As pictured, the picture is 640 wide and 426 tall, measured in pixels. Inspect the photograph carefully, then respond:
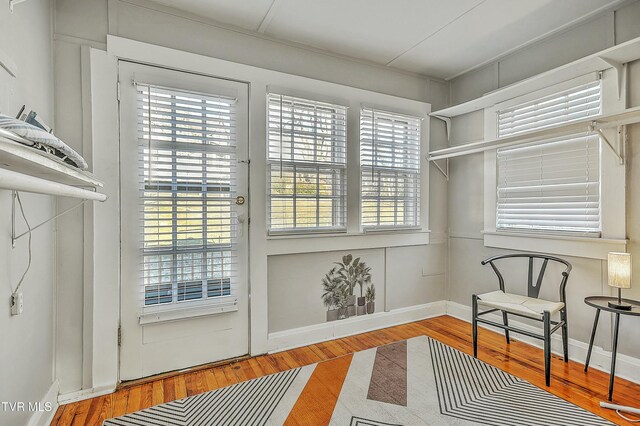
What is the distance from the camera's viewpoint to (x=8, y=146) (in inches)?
30.9

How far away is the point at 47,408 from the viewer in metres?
1.92

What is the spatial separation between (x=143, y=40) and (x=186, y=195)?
1127 mm

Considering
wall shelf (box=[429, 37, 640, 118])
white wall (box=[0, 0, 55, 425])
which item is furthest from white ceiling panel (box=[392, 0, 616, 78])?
white wall (box=[0, 0, 55, 425])

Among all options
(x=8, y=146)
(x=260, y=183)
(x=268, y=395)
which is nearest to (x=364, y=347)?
(x=268, y=395)

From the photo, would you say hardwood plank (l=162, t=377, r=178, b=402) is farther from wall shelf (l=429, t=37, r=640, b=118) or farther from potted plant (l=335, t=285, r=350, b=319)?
wall shelf (l=429, t=37, r=640, b=118)

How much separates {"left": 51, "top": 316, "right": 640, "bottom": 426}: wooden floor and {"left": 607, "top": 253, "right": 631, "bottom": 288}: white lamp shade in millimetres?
725

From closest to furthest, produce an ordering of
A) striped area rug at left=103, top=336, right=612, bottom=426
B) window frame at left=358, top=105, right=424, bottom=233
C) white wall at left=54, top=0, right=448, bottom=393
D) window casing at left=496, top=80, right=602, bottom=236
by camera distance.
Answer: striped area rug at left=103, top=336, right=612, bottom=426 → white wall at left=54, top=0, right=448, bottom=393 → window casing at left=496, top=80, right=602, bottom=236 → window frame at left=358, top=105, right=424, bottom=233

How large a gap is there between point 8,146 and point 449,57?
3428 mm

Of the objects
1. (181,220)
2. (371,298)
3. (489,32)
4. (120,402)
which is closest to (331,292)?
(371,298)

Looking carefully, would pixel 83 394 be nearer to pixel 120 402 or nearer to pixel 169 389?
pixel 120 402

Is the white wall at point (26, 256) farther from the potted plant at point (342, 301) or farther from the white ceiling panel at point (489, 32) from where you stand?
the white ceiling panel at point (489, 32)

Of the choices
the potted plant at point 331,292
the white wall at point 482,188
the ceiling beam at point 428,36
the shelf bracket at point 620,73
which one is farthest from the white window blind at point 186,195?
the shelf bracket at point 620,73

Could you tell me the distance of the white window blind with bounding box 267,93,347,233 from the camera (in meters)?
2.83

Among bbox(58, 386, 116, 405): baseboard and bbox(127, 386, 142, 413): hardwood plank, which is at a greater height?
bbox(58, 386, 116, 405): baseboard
